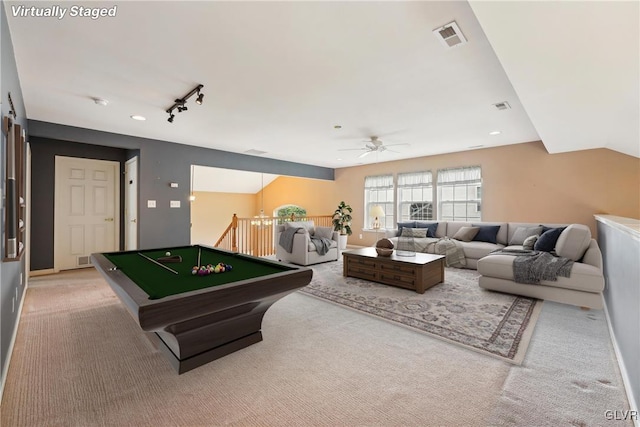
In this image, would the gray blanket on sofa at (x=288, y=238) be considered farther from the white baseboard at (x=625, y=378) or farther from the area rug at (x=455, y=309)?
the white baseboard at (x=625, y=378)

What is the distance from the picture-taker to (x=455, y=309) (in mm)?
3195

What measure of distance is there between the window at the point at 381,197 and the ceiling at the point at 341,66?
136 inches

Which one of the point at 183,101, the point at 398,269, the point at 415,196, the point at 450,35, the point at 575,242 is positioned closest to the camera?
the point at 450,35

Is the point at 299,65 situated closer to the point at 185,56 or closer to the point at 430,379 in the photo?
the point at 185,56

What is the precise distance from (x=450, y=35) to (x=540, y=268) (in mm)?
2974

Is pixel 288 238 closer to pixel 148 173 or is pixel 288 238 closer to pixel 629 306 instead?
pixel 148 173

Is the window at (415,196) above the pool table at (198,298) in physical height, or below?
above

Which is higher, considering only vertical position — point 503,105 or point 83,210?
point 503,105

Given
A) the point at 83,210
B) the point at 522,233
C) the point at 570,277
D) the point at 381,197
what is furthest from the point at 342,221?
the point at 83,210

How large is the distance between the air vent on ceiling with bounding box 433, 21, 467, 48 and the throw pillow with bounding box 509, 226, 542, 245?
4092mm

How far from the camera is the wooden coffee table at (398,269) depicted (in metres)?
3.82

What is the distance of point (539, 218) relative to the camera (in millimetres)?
5625

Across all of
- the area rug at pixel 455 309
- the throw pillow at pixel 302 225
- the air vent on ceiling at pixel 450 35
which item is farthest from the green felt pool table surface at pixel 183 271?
the throw pillow at pixel 302 225

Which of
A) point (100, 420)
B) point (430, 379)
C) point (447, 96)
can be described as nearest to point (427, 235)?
point (447, 96)
